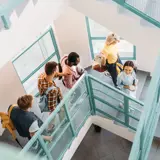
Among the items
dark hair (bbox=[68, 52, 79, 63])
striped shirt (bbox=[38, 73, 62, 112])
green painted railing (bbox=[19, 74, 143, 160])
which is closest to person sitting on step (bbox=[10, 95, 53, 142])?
green painted railing (bbox=[19, 74, 143, 160])

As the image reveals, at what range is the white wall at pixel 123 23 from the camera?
404 centimetres

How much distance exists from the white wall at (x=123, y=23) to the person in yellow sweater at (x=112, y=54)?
0.47 m

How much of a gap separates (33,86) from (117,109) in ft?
7.51

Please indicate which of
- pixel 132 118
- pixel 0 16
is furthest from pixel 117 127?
pixel 0 16

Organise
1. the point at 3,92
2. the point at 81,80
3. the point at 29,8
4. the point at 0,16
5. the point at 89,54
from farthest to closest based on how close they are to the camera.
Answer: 1. the point at 89,54
2. the point at 3,92
3. the point at 81,80
4. the point at 29,8
5. the point at 0,16

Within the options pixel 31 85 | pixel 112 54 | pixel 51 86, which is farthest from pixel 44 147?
pixel 31 85

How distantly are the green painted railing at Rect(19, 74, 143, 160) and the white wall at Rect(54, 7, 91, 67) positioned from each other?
1.78m

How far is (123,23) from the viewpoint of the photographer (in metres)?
4.13

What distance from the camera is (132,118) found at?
503 cm

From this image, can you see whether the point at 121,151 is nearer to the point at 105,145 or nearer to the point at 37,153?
the point at 105,145

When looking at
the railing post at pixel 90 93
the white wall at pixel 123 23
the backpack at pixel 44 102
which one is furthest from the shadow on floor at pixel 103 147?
the white wall at pixel 123 23

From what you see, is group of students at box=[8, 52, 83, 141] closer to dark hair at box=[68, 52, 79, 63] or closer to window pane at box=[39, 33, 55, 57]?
dark hair at box=[68, 52, 79, 63]

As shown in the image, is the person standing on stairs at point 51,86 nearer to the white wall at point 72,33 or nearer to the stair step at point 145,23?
the stair step at point 145,23

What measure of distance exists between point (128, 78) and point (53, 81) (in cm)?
140
